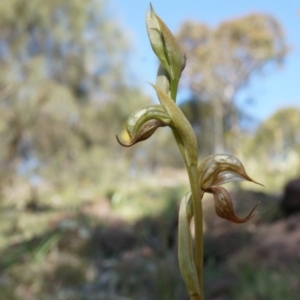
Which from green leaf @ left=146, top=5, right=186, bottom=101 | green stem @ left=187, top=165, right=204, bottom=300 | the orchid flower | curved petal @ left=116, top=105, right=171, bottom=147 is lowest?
green stem @ left=187, top=165, right=204, bottom=300

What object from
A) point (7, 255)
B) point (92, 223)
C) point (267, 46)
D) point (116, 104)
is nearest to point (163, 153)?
point (116, 104)

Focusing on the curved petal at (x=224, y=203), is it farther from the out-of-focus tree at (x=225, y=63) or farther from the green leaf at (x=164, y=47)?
the out-of-focus tree at (x=225, y=63)

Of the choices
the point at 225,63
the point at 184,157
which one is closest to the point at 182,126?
the point at 184,157

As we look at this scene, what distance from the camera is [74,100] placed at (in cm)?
1478

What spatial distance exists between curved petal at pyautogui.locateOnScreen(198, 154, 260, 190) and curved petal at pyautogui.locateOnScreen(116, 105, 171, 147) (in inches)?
2.8

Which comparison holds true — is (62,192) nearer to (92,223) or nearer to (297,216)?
(92,223)

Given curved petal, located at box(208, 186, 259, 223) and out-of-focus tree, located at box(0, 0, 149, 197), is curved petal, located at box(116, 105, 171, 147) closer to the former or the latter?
curved petal, located at box(208, 186, 259, 223)

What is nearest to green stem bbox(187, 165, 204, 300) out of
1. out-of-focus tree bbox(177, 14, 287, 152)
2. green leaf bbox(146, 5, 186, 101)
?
green leaf bbox(146, 5, 186, 101)

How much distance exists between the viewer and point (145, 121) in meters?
0.52

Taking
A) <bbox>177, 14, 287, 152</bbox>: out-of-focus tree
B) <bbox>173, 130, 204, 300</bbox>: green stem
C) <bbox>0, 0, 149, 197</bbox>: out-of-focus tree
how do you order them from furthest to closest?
<bbox>177, 14, 287, 152</bbox>: out-of-focus tree, <bbox>0, 0, 149, 197</bbox>: out-of-focus tree, <bbox>173, 130, 204, 300</bbox>: green stem

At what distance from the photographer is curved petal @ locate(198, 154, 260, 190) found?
1.84 feet

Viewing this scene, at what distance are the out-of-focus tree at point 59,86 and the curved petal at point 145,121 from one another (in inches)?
442

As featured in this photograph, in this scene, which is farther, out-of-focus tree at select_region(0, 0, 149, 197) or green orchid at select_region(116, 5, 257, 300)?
out-of-focus tree at select_region(0, 0, 149, 197)

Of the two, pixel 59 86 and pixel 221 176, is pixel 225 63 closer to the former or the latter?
pixel 59 86
